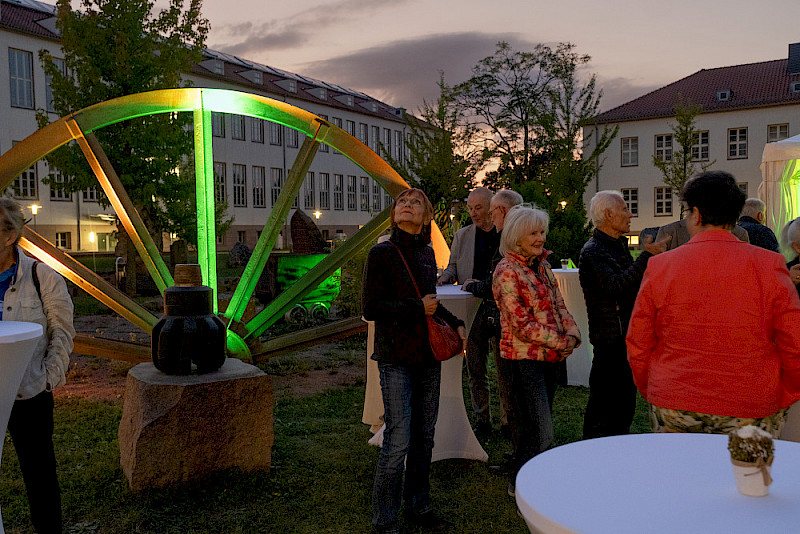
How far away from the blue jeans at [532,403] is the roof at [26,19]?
2998cm

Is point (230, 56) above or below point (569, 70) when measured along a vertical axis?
above

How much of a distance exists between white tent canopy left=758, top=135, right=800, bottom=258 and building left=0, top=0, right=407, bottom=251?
15.3m

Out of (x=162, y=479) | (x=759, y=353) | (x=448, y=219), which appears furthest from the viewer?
(x=448, y=219)

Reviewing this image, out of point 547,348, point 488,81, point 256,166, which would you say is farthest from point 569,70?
point 547,348

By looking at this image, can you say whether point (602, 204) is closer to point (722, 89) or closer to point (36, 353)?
point (36, 353)

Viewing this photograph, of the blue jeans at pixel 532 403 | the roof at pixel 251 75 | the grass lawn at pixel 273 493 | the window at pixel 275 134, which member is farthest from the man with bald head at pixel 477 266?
the window at pixel 275 134

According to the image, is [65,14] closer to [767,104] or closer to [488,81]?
[488,81]

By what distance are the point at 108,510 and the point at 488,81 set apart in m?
37.2

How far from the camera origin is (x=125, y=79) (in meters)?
14.9

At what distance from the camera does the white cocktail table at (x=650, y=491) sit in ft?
4.56

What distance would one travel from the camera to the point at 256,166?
41.2 m

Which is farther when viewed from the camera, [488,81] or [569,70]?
[488,81]

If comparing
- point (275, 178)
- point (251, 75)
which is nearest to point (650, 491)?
point (275, 178)

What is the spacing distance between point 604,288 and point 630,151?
38.1 metres
